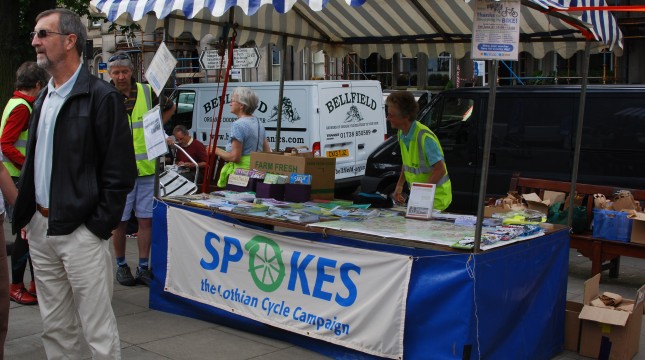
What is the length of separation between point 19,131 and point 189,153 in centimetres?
456

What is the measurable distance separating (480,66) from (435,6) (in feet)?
41.8

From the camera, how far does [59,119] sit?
3791 millimetres

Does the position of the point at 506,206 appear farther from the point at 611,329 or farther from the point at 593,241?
the point at 611,329

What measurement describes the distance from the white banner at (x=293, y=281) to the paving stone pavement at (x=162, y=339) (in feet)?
0.62

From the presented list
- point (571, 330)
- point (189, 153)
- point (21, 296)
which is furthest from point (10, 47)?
point (571, 330)

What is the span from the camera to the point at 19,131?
6094 mm

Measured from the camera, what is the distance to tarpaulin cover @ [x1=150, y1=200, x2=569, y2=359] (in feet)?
14.3

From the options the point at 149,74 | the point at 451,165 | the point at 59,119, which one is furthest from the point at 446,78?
the point at 59,119

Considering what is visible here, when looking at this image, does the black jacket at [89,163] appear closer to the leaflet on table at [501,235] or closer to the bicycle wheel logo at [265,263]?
the bicycle wheel logo at [265,263]

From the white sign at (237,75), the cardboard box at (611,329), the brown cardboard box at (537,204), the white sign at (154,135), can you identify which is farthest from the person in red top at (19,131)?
the white sign at (237,75)

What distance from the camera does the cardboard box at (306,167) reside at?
633cm

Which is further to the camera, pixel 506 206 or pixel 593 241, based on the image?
pixel 593 241

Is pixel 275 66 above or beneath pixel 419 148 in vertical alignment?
above

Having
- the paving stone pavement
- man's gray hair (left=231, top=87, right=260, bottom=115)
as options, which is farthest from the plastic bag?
man's gray hair (left=231, top=87, right=260, bottom=115)
